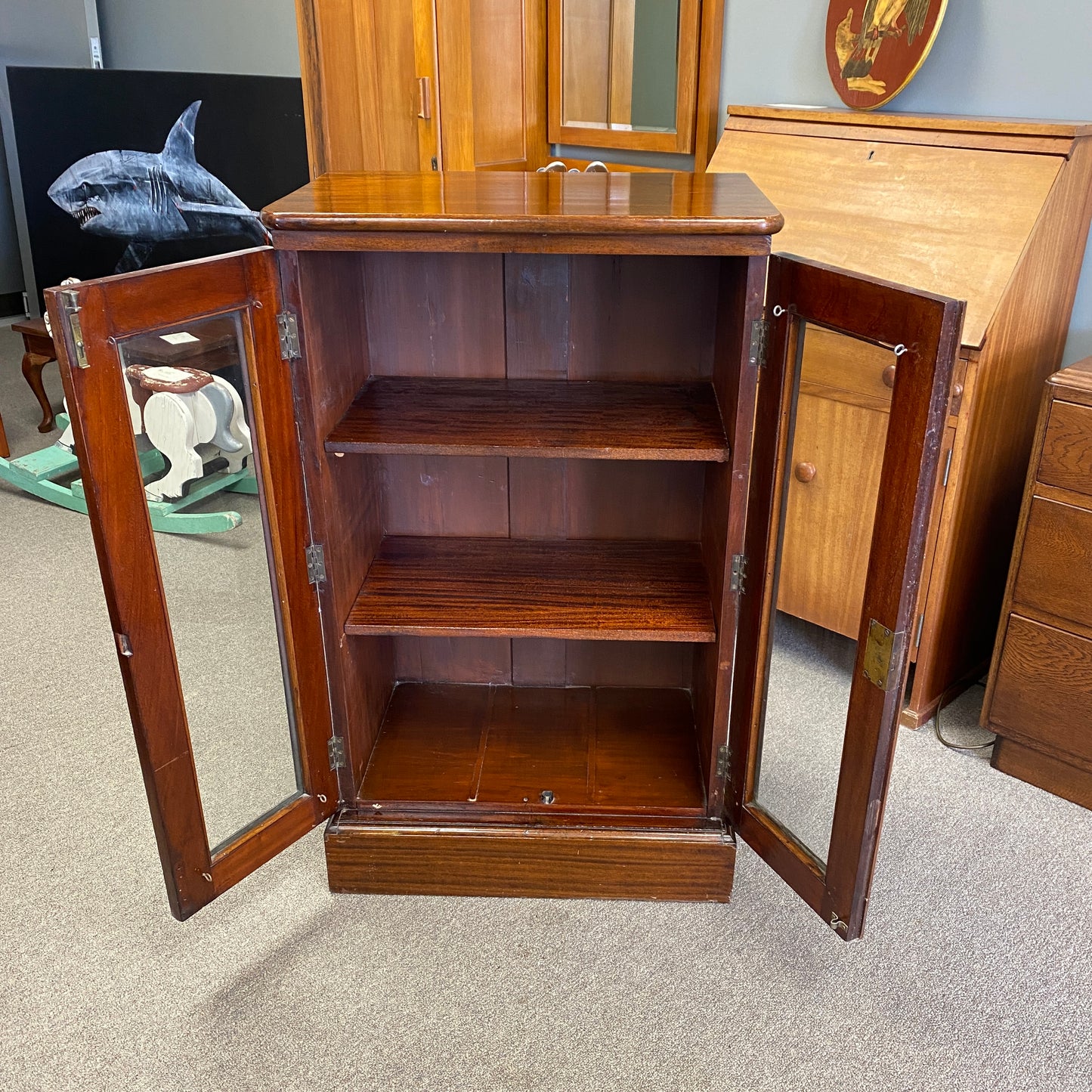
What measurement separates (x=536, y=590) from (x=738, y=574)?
39 cm

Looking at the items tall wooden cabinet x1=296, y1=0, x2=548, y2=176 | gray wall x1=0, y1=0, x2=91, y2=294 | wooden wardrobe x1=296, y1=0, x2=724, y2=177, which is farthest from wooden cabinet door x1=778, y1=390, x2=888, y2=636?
gray wall x1=0, y1=0, x2=91, y2=294

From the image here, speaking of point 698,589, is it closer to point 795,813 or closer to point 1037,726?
point 795,813

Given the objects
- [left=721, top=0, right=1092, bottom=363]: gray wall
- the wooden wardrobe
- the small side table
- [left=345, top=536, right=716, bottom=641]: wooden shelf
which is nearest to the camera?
[left=345, top=536, right=716, bottom=641]: wooden shelf

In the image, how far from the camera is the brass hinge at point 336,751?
1820 mm

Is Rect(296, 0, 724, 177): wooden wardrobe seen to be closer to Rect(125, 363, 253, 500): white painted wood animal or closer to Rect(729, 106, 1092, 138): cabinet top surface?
Rect(729, 106, 1092, 138): cabinet top surface

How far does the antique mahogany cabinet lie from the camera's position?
54.3 inches

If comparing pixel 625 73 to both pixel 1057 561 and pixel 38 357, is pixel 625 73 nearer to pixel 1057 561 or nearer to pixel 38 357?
pixel 1057 561

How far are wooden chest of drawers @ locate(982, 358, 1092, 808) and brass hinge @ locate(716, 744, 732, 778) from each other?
0.73m

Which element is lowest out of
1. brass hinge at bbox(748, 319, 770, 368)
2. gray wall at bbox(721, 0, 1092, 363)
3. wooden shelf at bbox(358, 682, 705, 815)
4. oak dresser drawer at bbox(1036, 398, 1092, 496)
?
wooden shelf at bbox(358, 682, 705, 815)

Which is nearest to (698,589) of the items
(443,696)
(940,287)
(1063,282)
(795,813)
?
(795,813)

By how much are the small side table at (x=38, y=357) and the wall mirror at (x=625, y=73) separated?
2111 mm

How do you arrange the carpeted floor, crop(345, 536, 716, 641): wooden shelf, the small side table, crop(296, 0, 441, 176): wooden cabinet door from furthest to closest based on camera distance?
the small side table, crop(296, 0, 441, 176): wooden cabinet door, crop(345, 536, 716, 641): wooden shelf, the carpeted floor

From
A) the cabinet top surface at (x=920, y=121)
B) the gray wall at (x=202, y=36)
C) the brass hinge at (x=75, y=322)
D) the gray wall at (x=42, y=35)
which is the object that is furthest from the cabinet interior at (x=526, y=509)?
the gray wall at (x=42, y=35)

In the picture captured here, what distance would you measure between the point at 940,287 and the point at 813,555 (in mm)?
627
